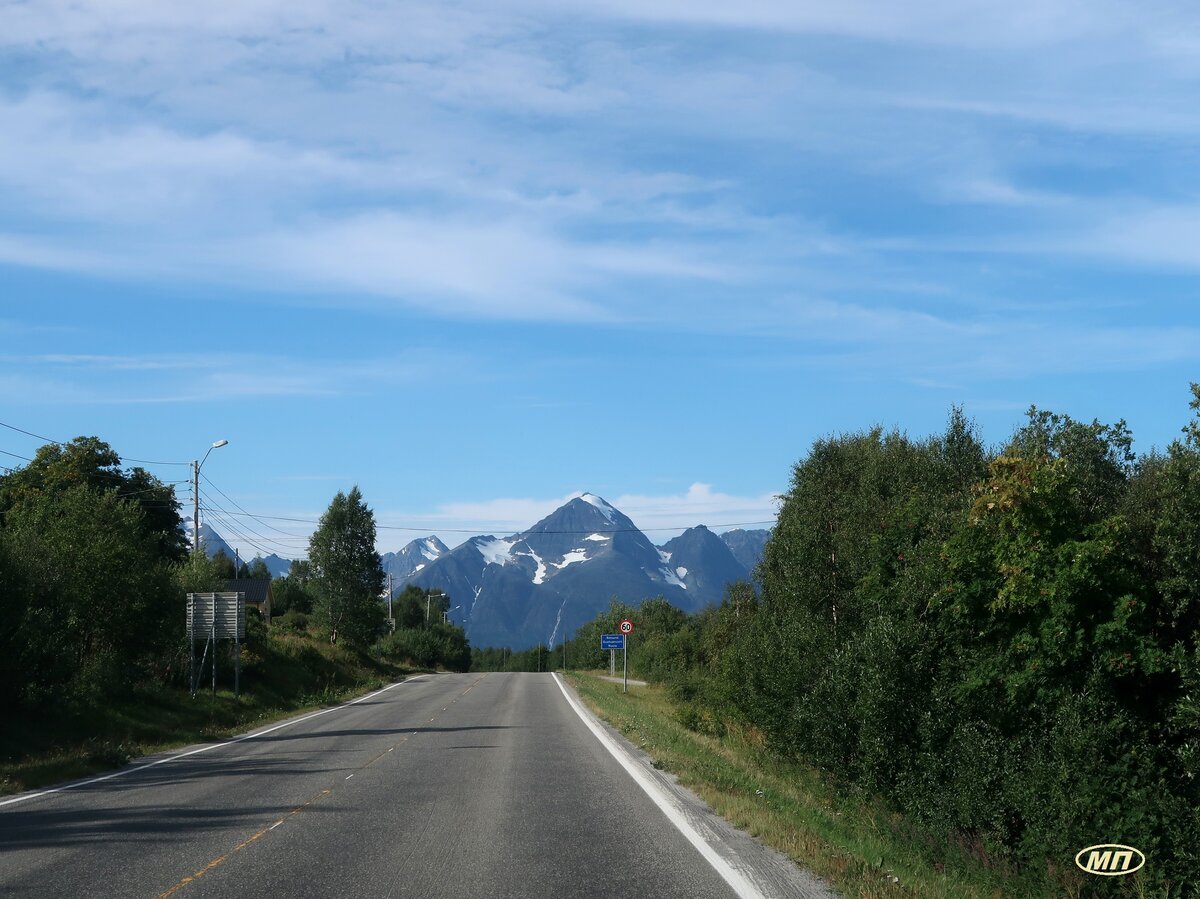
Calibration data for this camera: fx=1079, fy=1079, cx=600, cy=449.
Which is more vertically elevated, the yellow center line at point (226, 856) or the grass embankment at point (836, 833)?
the yellow center line at point (226, 856)

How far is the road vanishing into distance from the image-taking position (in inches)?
340

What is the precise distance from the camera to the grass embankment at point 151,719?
19.0 metres

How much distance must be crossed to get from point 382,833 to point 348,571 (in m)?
77.2

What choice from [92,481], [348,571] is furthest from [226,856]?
[348,571]

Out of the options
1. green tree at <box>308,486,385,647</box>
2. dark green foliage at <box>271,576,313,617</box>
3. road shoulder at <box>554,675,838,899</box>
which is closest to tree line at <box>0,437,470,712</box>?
road shoulder at <box>554,675,838,899</box>

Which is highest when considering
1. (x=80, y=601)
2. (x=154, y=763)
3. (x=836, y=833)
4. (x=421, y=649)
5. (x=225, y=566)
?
(x=225, y=566)

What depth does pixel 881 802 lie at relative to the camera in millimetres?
22125

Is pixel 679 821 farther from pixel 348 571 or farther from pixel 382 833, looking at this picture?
pixel 348 571

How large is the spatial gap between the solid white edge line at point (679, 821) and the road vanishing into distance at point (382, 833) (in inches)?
1.1

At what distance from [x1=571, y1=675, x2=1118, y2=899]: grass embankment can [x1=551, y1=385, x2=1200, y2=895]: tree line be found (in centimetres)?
71

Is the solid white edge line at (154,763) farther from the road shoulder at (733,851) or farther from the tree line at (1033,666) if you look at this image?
the tree line at (1033,666)

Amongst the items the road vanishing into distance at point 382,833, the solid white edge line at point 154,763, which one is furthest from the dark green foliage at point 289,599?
the road vanishing into distance at point 382,833

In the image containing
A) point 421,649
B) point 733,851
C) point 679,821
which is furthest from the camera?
point 421,649

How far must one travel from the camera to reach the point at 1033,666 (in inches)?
821
